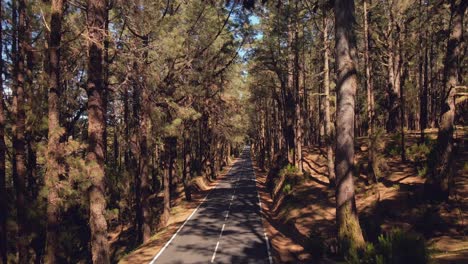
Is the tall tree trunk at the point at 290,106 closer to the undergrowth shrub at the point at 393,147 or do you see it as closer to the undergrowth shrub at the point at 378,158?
the undergrowth shrub at the point at 393,147

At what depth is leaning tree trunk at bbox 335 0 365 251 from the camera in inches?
400

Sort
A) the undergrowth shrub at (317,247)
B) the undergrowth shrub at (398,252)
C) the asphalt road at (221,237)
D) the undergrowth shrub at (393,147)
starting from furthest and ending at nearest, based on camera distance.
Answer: the undergrowth shrub at (393,147) < the asphalt road at (221,237) < the undergrowth shrub at (317,247) < the undergrowth shrub at (398,252)

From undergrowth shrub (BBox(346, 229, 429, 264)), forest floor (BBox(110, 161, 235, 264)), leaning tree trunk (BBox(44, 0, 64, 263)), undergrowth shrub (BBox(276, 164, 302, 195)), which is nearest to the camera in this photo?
undergrowth shrub (BBox(346, 229, 429, 264))

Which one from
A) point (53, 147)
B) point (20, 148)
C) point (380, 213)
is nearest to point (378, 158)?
point (380, 213)

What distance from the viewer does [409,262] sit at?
8.38 metres

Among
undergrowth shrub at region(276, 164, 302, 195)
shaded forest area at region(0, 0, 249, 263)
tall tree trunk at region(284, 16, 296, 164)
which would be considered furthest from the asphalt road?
tall tree trunk at region(284, 16, 296, 164)

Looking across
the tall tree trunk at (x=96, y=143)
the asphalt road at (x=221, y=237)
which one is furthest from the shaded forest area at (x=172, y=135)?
the asphalt road at (x=221, y=237)

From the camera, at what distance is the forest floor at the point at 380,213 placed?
1252 cm

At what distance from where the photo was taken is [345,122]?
33.9 ft

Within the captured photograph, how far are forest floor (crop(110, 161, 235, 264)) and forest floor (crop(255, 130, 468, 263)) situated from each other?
17.0ft

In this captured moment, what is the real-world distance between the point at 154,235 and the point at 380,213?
1186cm

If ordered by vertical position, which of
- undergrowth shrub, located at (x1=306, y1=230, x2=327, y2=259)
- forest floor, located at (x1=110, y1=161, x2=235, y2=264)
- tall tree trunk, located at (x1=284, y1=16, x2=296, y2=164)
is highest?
tall tree trunk, located at (x1=284, y1=16, x2=296, y2=164)

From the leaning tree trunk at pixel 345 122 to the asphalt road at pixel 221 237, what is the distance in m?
5.03

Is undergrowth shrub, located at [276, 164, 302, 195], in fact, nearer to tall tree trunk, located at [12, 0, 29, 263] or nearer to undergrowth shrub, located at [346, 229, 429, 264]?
tall tree trunk, located at [12, 0, 29, 263]
